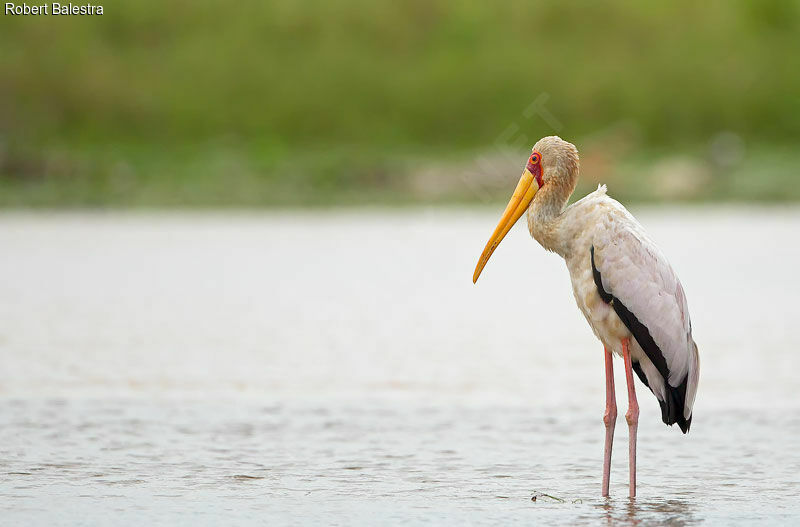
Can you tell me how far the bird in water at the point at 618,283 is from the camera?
22.4 feet

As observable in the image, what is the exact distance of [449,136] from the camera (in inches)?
1960

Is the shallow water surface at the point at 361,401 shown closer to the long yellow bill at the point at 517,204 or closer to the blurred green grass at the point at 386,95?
the long yellow bill at the point at 517,204

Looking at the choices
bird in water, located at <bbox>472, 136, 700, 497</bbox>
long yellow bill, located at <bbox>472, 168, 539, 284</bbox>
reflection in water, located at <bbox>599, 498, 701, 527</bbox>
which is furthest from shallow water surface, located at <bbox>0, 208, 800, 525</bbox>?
long yellow bill, located at <bbox>472, 168, 539, 284</bbox>

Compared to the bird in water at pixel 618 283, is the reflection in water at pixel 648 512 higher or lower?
lower

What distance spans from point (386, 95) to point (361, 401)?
144ft

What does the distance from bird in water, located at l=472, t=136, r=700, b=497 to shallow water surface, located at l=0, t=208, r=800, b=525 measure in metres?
0.45

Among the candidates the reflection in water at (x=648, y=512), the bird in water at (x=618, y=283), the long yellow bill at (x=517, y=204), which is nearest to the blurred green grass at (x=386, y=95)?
the long yellow bill at (x=517, y=204)

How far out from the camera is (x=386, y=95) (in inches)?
2084

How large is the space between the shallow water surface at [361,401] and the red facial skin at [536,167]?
1.30 meters

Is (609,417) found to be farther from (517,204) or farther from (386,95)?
(386,95)

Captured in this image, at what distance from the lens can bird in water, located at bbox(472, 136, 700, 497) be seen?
6.82 meters

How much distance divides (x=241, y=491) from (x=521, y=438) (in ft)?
6.10

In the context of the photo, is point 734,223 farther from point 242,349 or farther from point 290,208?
point 242,349

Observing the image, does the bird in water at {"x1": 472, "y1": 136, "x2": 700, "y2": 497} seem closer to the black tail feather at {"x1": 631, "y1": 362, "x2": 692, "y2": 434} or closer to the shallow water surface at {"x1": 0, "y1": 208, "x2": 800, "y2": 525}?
the black tail feather at {"x1": 631, "y1": 362, "x2": 692, "y2": 434}
